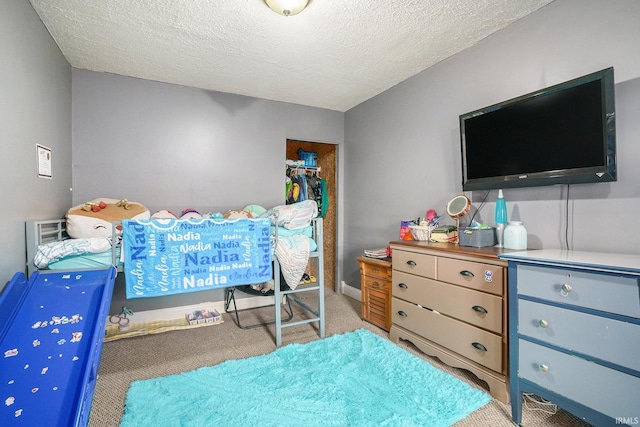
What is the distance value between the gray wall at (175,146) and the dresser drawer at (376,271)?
142cm

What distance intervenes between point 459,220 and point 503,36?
1427 mm

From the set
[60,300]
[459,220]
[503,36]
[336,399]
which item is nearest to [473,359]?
[336,399]

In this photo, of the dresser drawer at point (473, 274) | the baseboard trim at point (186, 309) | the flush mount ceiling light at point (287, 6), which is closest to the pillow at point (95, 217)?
the baseboard trim at point (186, 309)

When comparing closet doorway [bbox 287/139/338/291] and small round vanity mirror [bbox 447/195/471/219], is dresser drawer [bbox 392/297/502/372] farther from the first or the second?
closet doorway [bbox 287/139/338/291]

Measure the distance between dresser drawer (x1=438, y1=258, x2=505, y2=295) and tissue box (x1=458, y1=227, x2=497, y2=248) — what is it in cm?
26

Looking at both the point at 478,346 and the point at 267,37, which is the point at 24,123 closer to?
the point at 267,37

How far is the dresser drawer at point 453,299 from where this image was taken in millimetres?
1776

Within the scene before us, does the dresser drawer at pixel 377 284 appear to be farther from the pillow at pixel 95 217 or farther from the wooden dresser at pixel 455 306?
the pillow at pixel 95 217

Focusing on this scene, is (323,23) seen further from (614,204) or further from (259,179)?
(614,204)

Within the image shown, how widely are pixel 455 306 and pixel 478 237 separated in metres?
0.52

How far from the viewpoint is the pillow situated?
7.25 feet

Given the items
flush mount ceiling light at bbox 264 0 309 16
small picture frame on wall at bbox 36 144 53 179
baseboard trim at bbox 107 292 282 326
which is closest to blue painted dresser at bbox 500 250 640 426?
flush mount ceiling light at bbox 264 0 309 16

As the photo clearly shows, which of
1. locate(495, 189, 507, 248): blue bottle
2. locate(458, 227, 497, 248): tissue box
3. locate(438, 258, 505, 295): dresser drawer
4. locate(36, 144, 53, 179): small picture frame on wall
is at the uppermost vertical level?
locate(36, 144, 53, 179): small picture frame on wall

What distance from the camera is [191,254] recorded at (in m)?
2.07
